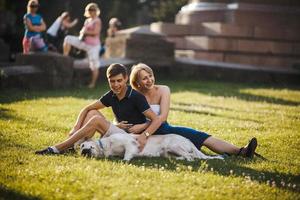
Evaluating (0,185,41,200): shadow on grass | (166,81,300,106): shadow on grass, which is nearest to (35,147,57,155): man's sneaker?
(0,185,41,200): shadow on grass

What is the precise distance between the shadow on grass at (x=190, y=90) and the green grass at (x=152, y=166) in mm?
1122

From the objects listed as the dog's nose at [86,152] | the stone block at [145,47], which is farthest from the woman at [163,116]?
the stone block at [145,47]

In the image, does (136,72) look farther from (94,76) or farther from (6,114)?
(94,76)

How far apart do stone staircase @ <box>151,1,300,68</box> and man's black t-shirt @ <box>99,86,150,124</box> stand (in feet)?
42.0

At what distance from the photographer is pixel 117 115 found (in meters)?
7.48

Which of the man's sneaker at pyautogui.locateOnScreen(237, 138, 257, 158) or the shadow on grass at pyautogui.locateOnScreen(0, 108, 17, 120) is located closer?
the man's sneaker at pyautogui.locateOnScreen(237, 138, 257, 158)

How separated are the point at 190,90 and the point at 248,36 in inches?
211

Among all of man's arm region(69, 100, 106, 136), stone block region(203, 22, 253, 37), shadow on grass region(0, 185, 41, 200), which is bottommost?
shadow on grass region(0, 185, 41, 200)

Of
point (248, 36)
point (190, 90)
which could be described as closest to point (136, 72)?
point (190, 90)

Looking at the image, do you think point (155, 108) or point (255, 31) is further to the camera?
point (255, 31)

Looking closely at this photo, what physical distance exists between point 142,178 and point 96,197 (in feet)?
2.75

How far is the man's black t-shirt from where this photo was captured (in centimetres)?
720

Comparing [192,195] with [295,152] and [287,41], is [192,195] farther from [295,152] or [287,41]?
[287,41]

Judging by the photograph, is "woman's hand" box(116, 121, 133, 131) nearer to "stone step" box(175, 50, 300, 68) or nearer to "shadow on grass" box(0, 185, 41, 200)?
"shadow on grass" box(0, 185, 41, 200)
